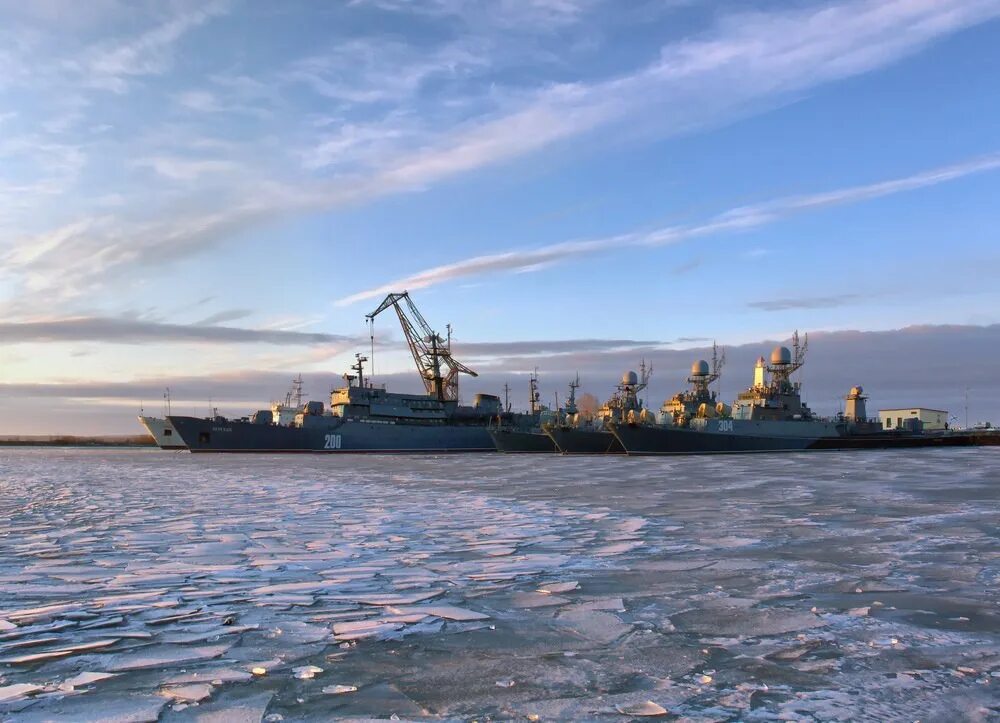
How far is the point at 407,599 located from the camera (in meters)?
7.18

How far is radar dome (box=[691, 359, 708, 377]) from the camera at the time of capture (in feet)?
235

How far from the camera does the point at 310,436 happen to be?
65.9 m

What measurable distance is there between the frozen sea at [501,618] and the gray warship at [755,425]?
144 feet

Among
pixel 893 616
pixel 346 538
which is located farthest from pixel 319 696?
pixel 346 538

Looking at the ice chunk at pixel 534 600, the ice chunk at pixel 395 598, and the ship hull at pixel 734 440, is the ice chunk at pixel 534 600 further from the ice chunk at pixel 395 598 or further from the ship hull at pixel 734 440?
the ship hull at pixel 734 440

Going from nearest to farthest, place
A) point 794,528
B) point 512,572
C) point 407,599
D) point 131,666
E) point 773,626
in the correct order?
point 131,666 → point 773,626 → point 407,599 → point 512,572 → point 794,528

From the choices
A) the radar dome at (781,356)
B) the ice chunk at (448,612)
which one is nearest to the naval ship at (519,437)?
the radar dome at (781,356)

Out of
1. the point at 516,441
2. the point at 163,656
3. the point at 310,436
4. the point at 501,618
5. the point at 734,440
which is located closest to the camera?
the point at 163,656

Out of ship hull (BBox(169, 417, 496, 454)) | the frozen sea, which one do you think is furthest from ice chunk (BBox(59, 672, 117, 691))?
ship hull (BBox(169, 417, 496, 454))

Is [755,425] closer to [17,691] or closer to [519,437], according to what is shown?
[519,437]

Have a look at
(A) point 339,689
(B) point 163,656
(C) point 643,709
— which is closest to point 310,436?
(B) point 163,656

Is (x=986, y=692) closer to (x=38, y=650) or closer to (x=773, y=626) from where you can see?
(x=773, y=626)

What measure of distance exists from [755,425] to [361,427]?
33430mm

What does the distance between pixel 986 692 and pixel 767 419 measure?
6037 cm
